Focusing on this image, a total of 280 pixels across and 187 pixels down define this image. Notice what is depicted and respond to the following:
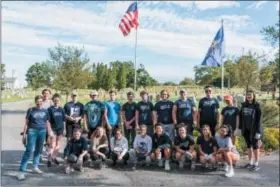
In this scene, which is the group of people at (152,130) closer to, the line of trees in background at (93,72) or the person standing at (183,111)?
the person standing at (183,111)

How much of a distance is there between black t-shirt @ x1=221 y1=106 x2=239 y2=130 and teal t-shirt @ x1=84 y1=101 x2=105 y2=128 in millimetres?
2888

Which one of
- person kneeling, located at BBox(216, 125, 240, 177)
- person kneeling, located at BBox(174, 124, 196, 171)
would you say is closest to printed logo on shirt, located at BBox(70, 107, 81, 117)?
person kneeling, located at BBox(174, 124, 196, 171)

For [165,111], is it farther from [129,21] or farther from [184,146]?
[129,21]

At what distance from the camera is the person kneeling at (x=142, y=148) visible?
9.24m

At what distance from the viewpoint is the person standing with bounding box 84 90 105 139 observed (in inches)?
373

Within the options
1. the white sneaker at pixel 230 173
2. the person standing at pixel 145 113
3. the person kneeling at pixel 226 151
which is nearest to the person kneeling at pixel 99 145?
the person standing at pixel 145 113

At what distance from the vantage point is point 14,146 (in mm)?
12258

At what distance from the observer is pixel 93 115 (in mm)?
9477

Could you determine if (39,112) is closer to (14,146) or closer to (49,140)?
(49,140)

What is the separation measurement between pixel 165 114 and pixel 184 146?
91 centimetres

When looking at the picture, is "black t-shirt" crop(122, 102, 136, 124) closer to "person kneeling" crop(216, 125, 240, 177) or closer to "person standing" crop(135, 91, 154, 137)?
"person standing" crop(135, 91, 154, 137)

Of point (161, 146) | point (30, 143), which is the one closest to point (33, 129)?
point (30, 143)

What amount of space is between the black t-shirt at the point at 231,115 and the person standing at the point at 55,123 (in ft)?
12.4

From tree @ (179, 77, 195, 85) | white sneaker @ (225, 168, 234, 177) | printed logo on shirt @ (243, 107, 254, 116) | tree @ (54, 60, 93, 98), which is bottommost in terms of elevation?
white sneaker @ (225, 168, 234, 177)
